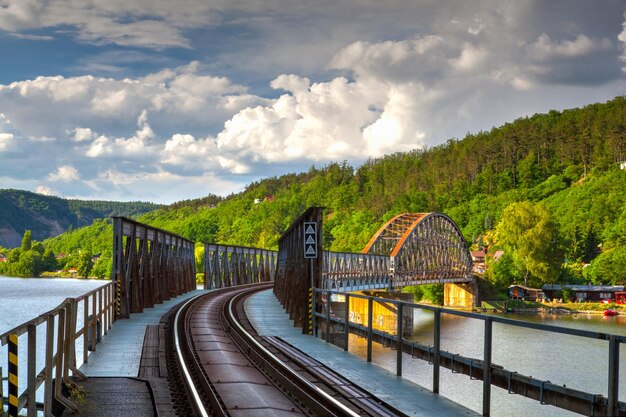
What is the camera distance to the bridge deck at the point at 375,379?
10984 mm

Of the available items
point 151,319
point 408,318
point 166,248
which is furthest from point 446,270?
point 151,319

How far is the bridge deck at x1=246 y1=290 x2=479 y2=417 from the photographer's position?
36.0 ft

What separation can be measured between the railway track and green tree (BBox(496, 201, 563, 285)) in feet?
364

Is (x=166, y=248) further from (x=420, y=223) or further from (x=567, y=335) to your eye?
(x=420, y=223)

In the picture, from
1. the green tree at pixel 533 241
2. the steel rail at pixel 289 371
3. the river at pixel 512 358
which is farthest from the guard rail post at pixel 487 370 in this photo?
the green tree at pixel 533 241

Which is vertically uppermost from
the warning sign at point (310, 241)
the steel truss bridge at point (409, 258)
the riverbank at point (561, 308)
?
the warning sign at point (310, 241)

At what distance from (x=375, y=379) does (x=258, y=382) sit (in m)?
2.18

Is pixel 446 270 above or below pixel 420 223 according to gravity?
below

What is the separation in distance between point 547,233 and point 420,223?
2422cm

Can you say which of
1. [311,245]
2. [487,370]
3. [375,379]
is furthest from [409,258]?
[487,370]

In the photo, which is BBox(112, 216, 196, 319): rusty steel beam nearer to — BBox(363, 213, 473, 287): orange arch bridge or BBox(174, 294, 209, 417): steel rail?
BBox(174, 294, 209, 417): steel rail

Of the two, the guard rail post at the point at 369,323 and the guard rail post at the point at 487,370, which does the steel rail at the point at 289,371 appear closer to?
the guard rail post at the point at 487,370

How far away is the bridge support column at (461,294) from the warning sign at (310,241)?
104790 mm

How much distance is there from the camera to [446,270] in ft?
433
